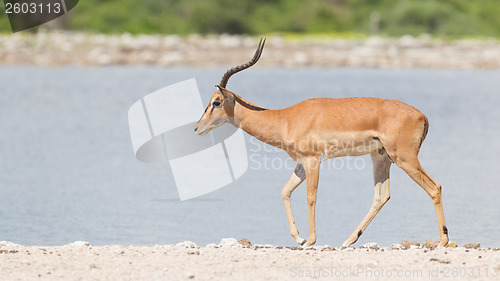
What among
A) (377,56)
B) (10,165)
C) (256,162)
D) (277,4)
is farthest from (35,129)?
(277,4)

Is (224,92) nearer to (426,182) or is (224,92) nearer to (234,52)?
(426,182)

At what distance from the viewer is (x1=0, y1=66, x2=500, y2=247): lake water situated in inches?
551

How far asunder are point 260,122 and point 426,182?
2124mm

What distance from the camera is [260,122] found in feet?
36.9

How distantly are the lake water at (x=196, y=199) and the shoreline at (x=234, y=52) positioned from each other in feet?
51.5

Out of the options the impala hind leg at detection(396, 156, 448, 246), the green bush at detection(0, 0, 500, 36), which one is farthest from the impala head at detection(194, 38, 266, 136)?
the green bush at detection(0, 0, 500, 36)

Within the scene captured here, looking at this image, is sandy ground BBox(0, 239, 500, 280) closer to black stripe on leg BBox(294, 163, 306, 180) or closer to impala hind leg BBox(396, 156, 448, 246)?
impala hind leg BBox(396, 156, 448, 246)

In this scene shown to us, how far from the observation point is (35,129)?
27250 mm

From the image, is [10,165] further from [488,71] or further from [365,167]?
[488,71]

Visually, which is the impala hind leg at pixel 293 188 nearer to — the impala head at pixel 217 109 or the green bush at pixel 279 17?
the impala head at pixel 217 109

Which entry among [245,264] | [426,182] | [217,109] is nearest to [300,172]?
[217,109]

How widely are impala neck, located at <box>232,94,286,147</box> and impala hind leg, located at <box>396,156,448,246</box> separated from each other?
4.92ft

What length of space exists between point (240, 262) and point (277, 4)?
2677 inches

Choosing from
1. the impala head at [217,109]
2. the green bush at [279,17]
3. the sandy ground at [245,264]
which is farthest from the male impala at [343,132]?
the green bush at [279,17]
